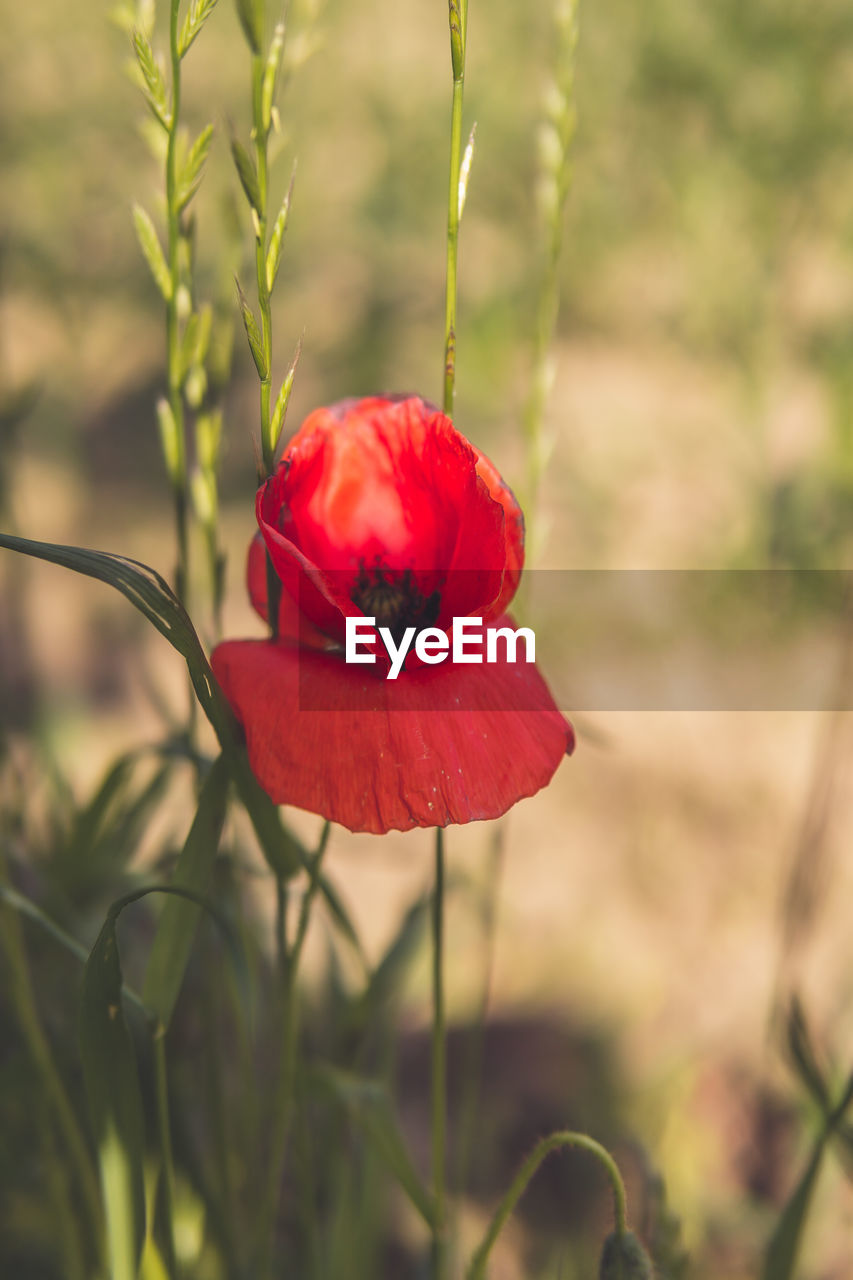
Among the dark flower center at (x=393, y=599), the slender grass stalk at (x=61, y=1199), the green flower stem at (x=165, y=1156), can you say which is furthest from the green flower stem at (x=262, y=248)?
the slender grass stalk at (x=61, y=1199)

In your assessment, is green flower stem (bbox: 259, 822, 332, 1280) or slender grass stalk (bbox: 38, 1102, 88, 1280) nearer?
green flower stem (bbox: 259, 822, 332, 1280)

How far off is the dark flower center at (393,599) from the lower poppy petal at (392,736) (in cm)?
8

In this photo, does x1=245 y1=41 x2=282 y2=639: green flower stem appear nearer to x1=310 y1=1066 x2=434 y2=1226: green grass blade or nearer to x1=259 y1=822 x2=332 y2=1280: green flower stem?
x1=259 y1=822 x2=332 y2=1280: green flower stem

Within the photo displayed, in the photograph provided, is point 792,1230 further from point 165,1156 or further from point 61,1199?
point 61,1199

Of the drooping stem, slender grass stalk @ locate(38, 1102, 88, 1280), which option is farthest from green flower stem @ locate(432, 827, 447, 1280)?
slender grass stalk @ locate(38, 1102, 88, 1280)

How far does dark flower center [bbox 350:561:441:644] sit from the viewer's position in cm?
49

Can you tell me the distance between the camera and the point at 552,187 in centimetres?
54

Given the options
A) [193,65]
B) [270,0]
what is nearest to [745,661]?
[270,0]

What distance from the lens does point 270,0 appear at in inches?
78.7

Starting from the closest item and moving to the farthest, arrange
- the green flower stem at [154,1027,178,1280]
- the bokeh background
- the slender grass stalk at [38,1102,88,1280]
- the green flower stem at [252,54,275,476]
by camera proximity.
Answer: the green flower stem at [252,54,275,476] → the green flower stem at [154,1027,178,1280] → the slender grass stalk at [38,1102,88,1280] → the bokeh background

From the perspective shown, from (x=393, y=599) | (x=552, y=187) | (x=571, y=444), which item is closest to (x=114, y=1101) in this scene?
(x=393, y=599)

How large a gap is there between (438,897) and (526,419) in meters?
0.29

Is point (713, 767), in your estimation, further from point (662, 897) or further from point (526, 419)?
point (526, 419)

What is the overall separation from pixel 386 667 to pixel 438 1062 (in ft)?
0.67
